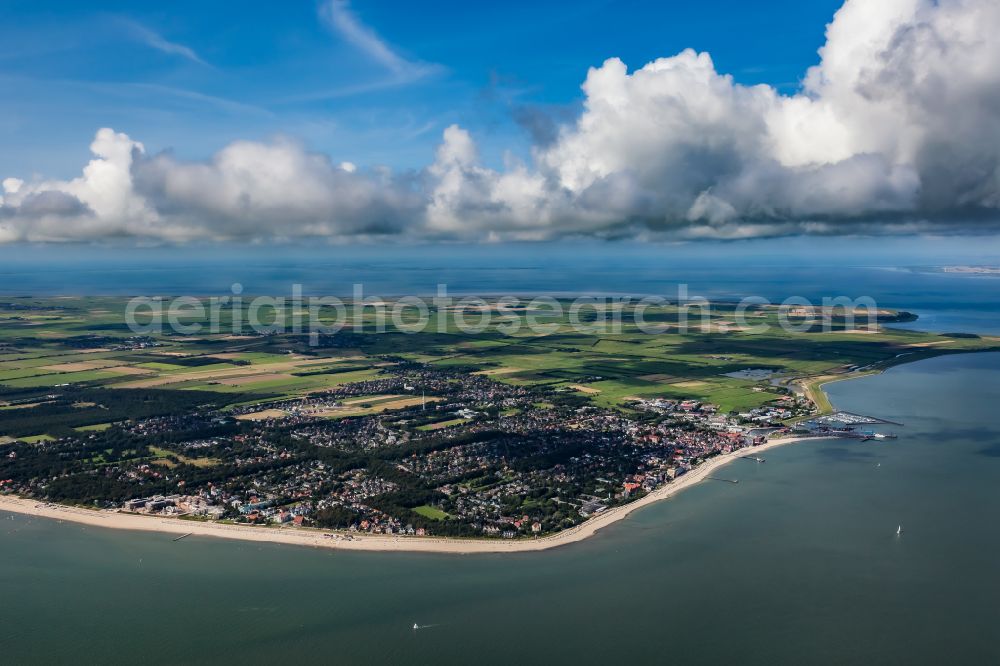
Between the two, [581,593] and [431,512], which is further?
[431,512]

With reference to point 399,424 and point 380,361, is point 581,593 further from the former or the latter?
point 380,361

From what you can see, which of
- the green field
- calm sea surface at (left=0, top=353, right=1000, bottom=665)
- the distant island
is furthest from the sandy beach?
the green field

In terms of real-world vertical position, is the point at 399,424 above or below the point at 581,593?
above

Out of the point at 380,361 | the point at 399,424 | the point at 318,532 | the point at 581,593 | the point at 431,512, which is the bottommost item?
the point at 581,593

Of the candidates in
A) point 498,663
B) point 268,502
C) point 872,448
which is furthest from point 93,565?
point 872,448

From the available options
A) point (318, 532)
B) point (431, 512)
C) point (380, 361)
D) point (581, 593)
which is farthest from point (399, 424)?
point (380, 361)

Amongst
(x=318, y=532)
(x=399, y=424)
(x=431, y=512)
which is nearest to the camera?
(x=318, y=532)
